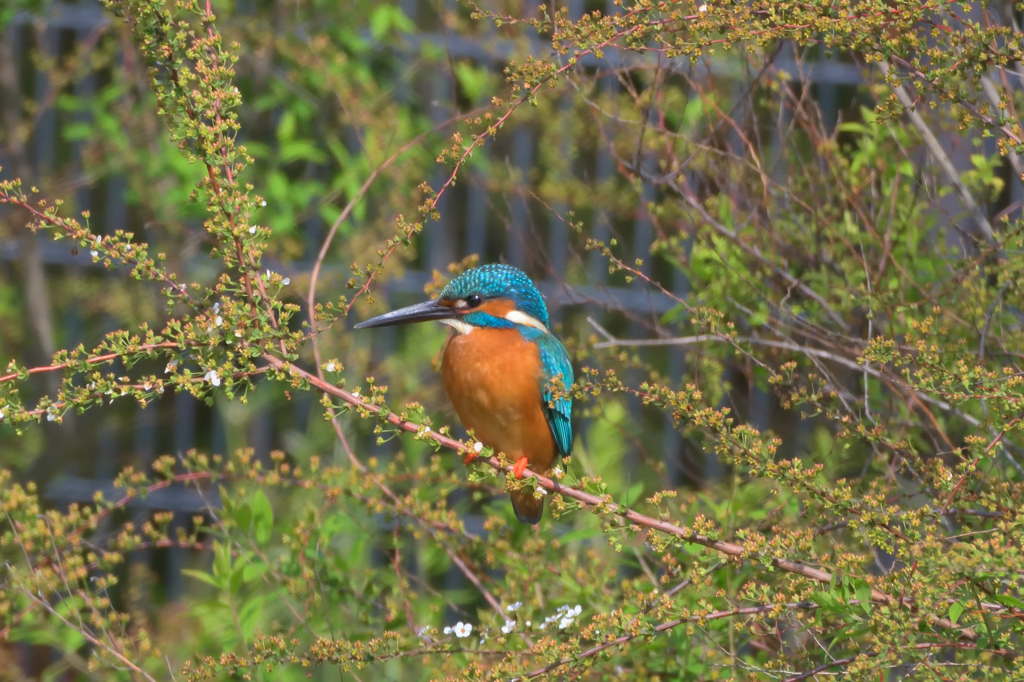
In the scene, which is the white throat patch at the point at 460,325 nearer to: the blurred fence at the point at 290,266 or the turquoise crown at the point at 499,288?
the turquoise crown at the point at 499,288

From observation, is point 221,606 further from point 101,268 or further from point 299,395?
point 101,268

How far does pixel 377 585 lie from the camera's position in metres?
2.46

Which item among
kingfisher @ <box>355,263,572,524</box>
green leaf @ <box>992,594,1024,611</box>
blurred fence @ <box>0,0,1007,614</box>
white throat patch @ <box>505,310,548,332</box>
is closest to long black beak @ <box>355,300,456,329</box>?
kingfisher @ <box>355,263,572,524</box>

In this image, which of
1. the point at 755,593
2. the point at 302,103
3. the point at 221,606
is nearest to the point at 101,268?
the point at 302,103

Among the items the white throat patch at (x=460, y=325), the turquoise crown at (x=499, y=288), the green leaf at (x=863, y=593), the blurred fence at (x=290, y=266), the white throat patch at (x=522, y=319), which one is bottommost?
the blurred fence at (x=290, y=266)

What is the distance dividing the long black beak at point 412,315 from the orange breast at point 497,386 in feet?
0.20

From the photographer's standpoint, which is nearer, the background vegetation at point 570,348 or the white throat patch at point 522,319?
the background vegetation at point 570,348

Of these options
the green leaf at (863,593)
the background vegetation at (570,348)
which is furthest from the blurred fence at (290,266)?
the green leaf at (863,593)

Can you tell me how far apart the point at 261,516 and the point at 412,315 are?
0.55 m

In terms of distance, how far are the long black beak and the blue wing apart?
0.20m

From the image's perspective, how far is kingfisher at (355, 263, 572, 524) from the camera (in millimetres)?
2348

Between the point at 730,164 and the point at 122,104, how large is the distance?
2.72m

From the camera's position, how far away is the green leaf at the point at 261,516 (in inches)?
94.8

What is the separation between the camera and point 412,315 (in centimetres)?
227
